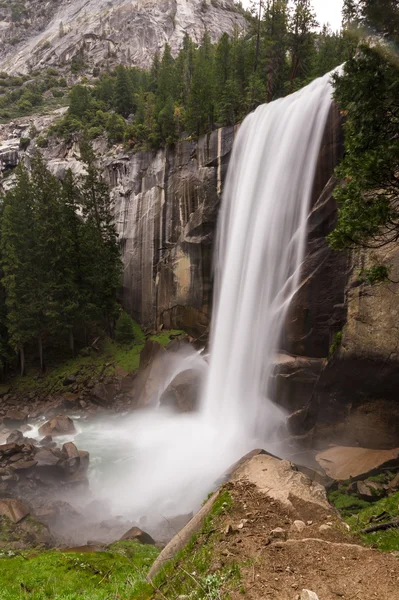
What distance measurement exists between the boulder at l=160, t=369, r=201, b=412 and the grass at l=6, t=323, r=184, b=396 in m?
5.05

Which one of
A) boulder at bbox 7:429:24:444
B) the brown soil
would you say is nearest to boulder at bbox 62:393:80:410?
boulder at bbox 7:429:24:444

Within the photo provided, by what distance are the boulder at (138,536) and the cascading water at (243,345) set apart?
74.7 inches

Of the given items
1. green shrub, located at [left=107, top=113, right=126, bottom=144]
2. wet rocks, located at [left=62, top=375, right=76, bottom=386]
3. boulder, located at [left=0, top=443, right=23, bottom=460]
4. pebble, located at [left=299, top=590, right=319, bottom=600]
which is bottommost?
wet rocks, located at [left=62, top=375, right=76, bottom=386]

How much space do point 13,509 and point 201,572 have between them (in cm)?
1125

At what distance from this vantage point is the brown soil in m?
4.02

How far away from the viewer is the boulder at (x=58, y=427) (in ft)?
67.3

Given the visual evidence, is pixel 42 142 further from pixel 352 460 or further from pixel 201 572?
pixel 201 572

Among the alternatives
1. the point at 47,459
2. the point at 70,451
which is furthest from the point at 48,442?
the point at 47,459

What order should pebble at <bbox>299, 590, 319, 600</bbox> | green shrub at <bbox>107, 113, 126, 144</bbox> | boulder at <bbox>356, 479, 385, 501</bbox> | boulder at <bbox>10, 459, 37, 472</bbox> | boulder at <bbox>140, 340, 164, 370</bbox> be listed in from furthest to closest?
1. green shrub at <bbox>107, 113, 126, 144</bbox>
2. boulder at <bbox>140, 340, 164, 370</bbox>
3. boulder at <bbox>10, 459, 37, 472</bbox>
4. boulder at <bbox>356, 479, 385, 501</bbox>
5. pebble at <bbox>299, 590, 319, 600</bbox>

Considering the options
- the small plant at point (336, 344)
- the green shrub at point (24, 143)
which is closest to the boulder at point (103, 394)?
the small plant at point (336, 344)

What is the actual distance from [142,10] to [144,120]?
78801mm

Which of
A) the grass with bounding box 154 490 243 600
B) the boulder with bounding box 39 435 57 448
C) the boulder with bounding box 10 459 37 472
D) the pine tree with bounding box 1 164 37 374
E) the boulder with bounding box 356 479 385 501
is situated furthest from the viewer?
the pine tree with bounding box 1 164 37 374

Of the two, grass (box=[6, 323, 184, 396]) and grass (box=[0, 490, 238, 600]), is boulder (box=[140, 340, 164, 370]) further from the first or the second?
grass (box=[0, 490, 238, 600])

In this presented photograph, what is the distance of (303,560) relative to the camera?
4648mm
